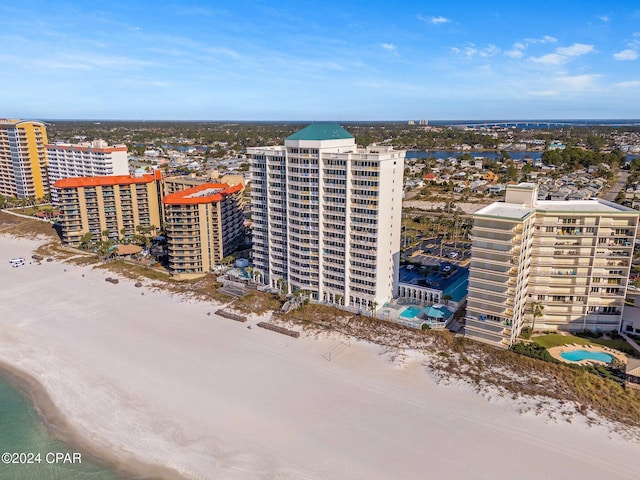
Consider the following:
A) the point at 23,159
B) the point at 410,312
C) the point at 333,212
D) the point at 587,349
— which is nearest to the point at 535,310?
the point at 587,349

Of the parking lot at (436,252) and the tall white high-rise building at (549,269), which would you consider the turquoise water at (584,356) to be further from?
the parking lot at (436,252)

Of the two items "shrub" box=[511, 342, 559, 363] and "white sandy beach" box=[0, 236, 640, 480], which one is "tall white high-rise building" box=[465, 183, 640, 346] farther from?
"white sandy beach" box=[0, 236, 640, 480]

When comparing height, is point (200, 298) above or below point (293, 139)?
below

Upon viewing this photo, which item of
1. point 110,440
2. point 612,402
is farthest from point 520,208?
point 110,440

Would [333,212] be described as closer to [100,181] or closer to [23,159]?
[100,181]

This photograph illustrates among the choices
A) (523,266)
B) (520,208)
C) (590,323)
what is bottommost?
(590,323)

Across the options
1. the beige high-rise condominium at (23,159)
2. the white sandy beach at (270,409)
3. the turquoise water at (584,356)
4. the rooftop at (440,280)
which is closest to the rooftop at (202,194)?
the white sandy beach at (270,409)

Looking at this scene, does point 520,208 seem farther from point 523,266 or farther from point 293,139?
point 293,139
